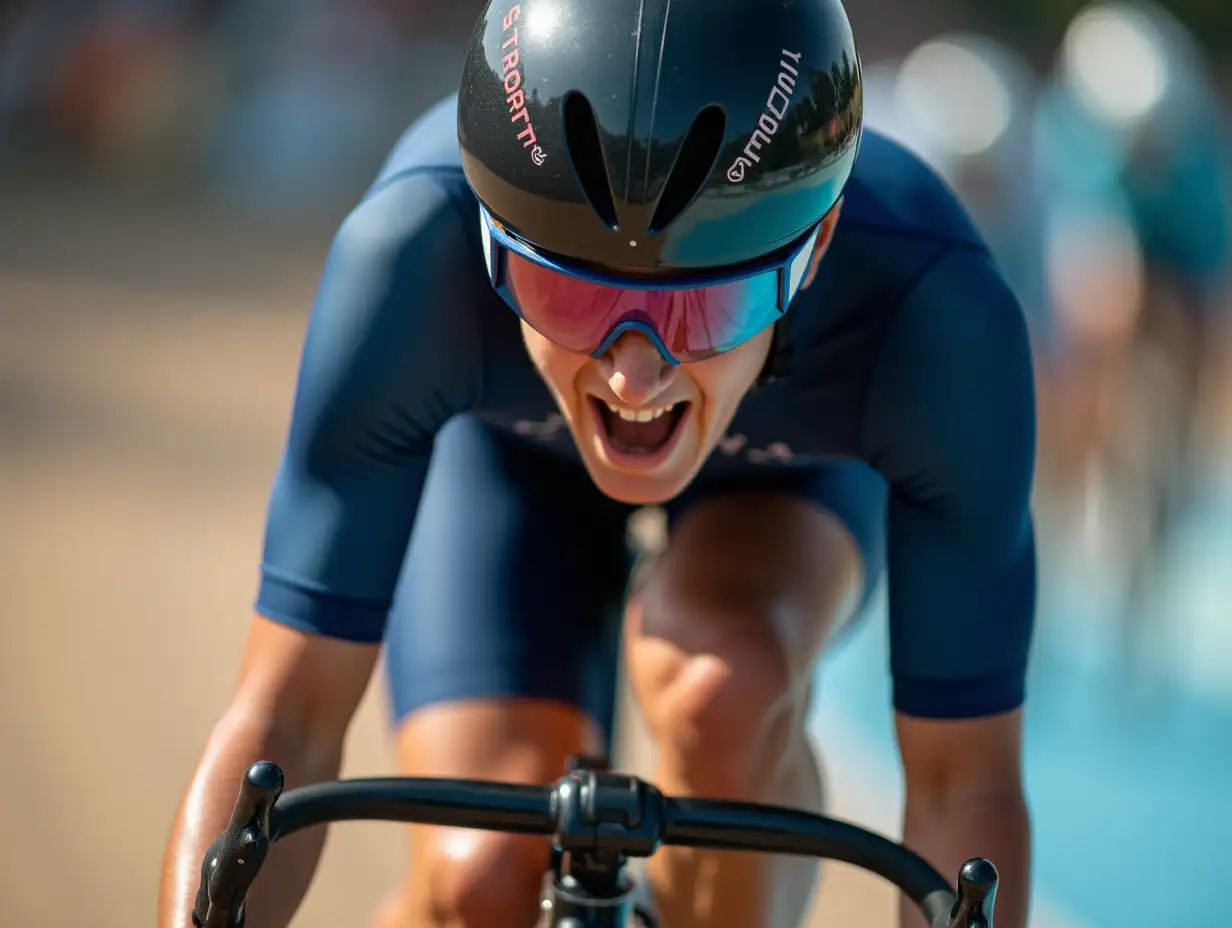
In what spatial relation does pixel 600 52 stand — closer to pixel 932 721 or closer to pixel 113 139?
pixel 932 721

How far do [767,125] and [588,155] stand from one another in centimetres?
21

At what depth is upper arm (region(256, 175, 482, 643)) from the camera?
7.91ft

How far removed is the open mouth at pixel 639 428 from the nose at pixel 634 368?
3.4 inches

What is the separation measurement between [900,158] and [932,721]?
0.83 m

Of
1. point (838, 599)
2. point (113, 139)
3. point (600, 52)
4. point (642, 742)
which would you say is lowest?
point (642, 742)

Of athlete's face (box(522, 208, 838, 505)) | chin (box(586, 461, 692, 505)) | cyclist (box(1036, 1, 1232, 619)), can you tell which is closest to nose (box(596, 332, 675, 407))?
athlete's face (box(522, 208, 838, 505))

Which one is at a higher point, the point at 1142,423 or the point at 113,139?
the point at 113,139

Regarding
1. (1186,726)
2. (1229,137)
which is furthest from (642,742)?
(1229,137)

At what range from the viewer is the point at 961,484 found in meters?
2.44

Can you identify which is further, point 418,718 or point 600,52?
point 418,718

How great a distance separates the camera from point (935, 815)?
2512mm

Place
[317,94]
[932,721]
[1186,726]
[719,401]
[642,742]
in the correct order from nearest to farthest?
[719,401]
[932,721]
[642,742]
[1186,726]
[317,94]

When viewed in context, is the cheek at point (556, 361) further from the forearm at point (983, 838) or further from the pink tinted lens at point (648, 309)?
the forearm at point (983, 838)

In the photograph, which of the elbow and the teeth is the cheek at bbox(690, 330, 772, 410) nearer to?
the teeth
